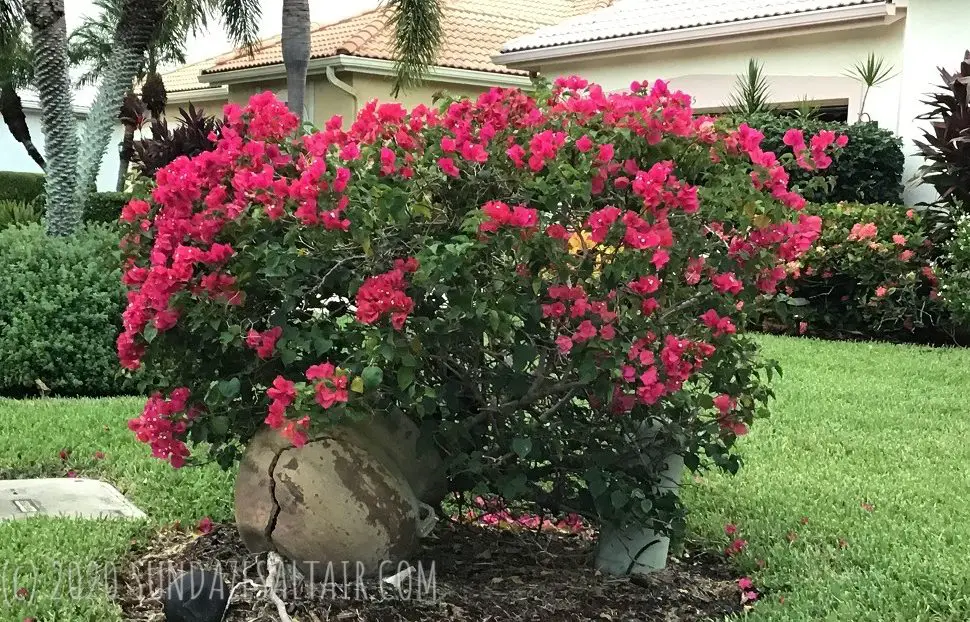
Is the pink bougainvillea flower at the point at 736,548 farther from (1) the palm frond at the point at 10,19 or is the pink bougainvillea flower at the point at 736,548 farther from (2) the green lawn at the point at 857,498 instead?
(1) the palm frond at the point at 10,19

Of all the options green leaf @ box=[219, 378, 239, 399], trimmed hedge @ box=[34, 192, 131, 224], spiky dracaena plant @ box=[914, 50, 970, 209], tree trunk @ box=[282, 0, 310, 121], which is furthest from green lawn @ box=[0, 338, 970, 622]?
trimmed hedge @ box=[34, 192, 131, 224]

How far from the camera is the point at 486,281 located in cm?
298

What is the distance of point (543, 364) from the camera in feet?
10.3

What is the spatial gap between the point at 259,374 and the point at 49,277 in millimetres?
4386

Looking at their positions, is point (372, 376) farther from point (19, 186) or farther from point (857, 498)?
point (19, 186)

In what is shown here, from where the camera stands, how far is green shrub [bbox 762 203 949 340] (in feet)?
31.0

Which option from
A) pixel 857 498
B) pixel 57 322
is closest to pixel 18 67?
pixel 57 322

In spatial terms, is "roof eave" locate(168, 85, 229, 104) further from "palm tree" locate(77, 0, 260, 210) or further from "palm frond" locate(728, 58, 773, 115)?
"palm frond" locate(728, 58, 773, 115)

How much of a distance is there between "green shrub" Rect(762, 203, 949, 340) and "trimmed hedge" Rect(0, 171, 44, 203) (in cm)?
2166

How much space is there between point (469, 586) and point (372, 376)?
41.6 inches

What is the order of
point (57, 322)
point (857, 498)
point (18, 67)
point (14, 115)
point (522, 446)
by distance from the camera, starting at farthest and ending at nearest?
point (18, 67) → point (14, 115) → point (57, 322) → point (857, 498) → point (522, 446)

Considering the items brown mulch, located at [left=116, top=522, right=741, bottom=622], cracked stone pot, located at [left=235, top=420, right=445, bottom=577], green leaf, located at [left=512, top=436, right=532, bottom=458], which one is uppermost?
green leaf, located at [left=512, top=436, right=532, bottom=458]

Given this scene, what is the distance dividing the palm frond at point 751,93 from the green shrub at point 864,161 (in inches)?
38.4

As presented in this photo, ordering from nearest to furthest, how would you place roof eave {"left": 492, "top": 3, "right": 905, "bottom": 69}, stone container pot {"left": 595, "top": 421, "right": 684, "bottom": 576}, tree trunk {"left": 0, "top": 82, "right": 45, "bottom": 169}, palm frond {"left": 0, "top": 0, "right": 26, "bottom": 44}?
stone container pot {"left": 595, "top": 421, "right": 684, "bottom": 576}
roof eave {"left": 492, "top": 3, "right": 905, "bottom": 69}
palm frond {"left": 0, "top": 0, "right": 26, "bottom": 44}
tree trunk {"left": 0, "top": 82, "right": 45, "bottom": 169}
